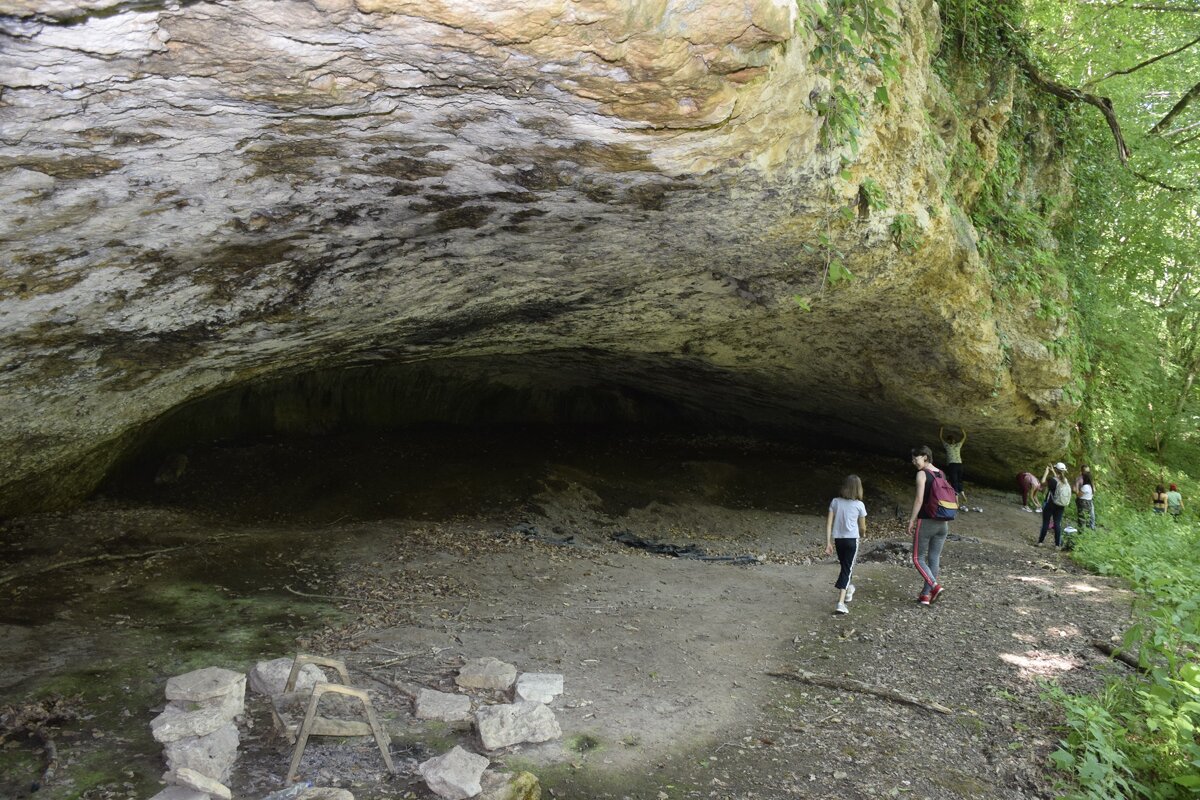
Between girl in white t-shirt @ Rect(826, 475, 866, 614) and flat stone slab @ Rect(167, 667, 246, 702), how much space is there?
16.3ft

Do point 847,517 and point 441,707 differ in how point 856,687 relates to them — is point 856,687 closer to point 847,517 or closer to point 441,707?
point 847,517

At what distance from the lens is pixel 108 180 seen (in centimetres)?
399

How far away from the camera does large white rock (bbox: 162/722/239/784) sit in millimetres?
3506

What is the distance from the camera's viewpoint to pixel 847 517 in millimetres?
7090

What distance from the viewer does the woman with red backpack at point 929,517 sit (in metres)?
7.16

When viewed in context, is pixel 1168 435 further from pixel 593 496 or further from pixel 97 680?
pixel 97 680

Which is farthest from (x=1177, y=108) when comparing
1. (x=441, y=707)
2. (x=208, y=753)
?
(x=208, y=753)

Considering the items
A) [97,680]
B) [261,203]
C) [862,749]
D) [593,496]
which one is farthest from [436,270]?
[593,496]

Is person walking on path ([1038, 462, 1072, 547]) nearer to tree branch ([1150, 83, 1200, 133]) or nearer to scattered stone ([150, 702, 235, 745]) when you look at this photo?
tree branch ([1150, 83, 1200, 133])

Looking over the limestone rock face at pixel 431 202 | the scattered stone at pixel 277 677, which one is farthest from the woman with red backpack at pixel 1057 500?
the scattered stone at pixel 277 677

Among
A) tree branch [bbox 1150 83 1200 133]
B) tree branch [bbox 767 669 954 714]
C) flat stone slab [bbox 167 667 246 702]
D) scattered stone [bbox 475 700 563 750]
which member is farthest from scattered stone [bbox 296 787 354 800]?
tree branch [bbox 1150 83 1200 133]

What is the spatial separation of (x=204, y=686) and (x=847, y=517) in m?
5.25

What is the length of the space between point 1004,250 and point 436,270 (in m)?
8.38

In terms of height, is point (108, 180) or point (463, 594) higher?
point (108, 180)
